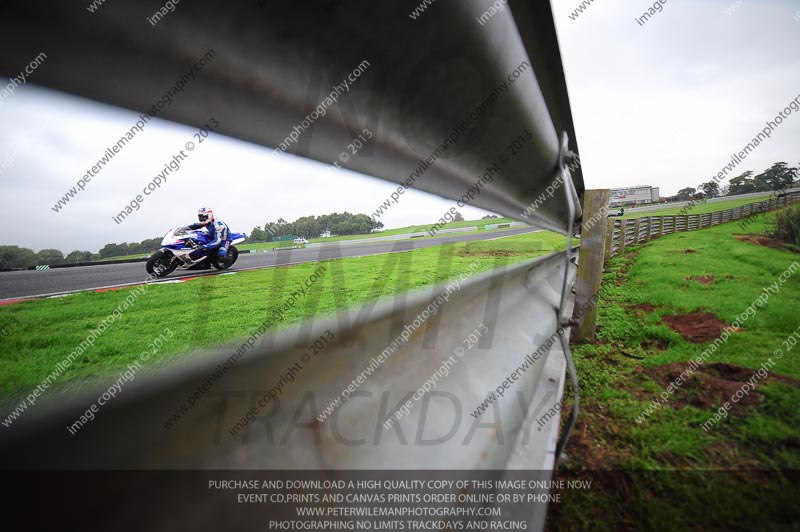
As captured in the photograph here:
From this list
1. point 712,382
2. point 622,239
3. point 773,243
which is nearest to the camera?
point 712,382

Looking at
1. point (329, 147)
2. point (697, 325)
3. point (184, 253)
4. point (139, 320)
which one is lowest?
point (697, 325)

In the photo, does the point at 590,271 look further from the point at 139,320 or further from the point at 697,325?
the point at 139,320

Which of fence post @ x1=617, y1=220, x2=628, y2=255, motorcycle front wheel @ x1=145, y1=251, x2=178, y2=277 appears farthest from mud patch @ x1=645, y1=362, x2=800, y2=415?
fence post @ x1=617, y1=220, x2=628, y2=255

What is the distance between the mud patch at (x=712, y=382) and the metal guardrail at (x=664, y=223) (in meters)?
7.73

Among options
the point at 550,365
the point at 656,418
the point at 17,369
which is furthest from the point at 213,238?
the point at 656,418

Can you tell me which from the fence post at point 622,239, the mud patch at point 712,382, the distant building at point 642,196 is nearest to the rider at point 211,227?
the mud patch at point 712,382

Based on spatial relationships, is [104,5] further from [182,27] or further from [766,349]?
[766,349]

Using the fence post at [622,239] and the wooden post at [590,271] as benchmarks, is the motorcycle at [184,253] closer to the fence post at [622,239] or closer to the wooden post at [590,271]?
the wooden post at [590,271]

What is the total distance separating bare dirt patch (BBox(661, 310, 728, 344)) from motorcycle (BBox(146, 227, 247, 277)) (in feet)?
12.9

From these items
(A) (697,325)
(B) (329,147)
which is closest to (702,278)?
(A) (697,325)

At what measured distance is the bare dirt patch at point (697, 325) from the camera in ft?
6.27

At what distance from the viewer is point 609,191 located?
2641 millimetres

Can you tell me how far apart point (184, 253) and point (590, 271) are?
513 centimetres

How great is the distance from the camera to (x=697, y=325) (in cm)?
208
